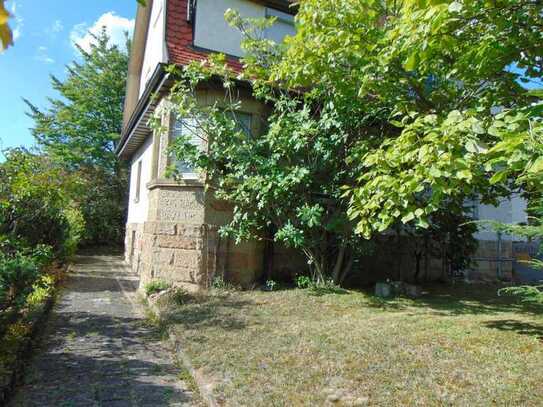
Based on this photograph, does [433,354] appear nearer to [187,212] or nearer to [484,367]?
[484,367]

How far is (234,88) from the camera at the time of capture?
7.92m

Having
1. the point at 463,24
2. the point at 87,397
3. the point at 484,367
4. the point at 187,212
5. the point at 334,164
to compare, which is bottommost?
the point at 87,397


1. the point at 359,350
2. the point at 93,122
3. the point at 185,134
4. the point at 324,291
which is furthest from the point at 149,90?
the point at 93,122

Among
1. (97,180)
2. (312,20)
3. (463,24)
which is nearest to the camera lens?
(463,24)

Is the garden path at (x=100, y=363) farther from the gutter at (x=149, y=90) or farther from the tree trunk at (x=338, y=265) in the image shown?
the gutter at (x=149, y=90)

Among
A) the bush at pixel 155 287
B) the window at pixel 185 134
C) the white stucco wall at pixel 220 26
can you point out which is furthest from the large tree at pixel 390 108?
the white stucco wall at pixel 220 26

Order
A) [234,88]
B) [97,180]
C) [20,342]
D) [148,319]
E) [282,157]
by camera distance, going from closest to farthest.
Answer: [20,342], [148,319], [282,157], [234,88], [97,180]

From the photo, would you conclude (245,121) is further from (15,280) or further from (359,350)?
(359,350)

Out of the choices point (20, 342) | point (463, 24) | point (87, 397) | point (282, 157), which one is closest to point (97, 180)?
point (282, 157)

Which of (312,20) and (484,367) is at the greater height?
(312,20)

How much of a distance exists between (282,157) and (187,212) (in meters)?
2.11

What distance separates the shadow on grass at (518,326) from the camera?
4.97 m

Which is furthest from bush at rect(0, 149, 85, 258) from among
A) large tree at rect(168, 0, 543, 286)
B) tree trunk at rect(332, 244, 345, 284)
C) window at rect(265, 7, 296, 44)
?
window at rect(265, 7, 296, 44)

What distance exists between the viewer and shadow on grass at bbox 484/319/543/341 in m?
4.97
